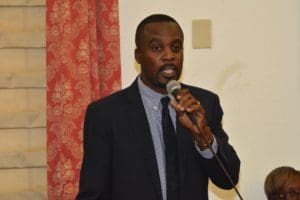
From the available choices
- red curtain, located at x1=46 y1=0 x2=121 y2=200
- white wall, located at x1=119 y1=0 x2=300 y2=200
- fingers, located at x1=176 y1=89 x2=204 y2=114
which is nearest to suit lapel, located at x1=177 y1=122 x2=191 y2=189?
fingers, located at x1=176 y1=89 x2=204 y2=114

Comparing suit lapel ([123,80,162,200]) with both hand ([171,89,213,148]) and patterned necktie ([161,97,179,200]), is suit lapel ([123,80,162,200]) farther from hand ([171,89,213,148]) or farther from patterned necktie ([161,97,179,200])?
hand ([171,89,213,148])

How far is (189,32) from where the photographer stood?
245 centimetres

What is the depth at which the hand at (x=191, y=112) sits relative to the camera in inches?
50.5

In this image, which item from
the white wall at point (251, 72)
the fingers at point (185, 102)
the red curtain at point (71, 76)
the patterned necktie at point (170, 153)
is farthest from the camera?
the white wall at point (251, 72)

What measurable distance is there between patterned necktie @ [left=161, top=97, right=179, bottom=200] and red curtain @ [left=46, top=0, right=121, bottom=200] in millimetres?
774

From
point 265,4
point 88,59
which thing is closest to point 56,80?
point 88,59

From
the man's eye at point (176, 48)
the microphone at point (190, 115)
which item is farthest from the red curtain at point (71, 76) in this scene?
the microphone at point (190, 115)

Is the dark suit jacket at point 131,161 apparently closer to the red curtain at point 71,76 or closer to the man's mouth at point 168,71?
the man's mouth at point 168,71

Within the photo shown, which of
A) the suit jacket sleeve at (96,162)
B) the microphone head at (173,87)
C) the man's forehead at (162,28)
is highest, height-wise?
the man's forehead at (162,28)

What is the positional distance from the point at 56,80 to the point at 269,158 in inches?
41.6

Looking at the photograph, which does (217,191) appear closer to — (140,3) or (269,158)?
(269,158)

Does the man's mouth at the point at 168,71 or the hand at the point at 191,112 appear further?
the man's mouth at the point at 168,71

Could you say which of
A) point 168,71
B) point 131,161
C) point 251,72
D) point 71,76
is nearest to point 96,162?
point 131,161

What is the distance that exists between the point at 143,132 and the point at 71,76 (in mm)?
825
